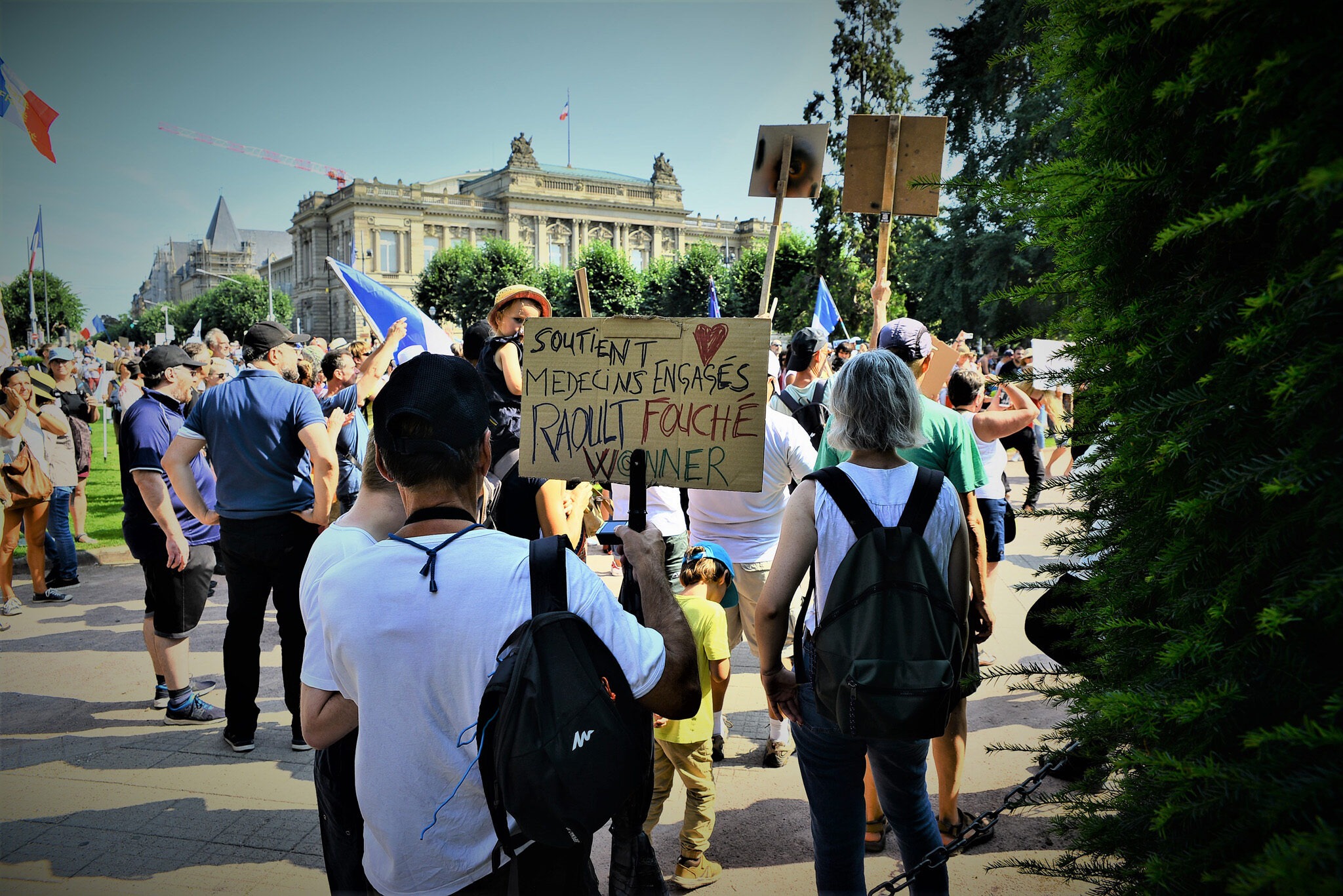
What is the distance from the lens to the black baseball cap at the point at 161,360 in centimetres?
509

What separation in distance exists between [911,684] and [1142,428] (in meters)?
1.06

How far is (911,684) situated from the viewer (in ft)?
7.22

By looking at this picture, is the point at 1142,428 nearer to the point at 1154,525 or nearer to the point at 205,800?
the point at 1154,525

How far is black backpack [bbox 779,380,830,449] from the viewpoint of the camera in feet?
17.3

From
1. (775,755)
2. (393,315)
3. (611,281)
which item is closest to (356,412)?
(393,315)

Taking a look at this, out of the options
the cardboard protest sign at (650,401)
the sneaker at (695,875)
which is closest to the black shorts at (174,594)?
the sneaker at (695,875)

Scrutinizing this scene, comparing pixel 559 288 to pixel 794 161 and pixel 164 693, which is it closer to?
pixel 164 693

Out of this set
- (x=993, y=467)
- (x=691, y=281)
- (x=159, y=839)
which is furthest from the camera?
(x=691, y=281)

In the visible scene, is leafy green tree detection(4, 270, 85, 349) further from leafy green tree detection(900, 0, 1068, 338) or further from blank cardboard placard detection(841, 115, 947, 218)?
blank cardboard placard detection(841, 115, 947, 218)

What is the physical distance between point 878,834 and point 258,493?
133 inches

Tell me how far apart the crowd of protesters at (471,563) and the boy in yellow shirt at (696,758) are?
0.01 meters

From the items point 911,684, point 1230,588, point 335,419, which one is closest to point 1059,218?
point 1230,588

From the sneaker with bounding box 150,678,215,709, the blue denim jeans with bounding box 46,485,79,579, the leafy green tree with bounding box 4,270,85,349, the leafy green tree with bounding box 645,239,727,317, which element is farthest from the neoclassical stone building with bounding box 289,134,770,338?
the sneaker with bounding box 150,678,215,709

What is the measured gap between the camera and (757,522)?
13.5 ft
